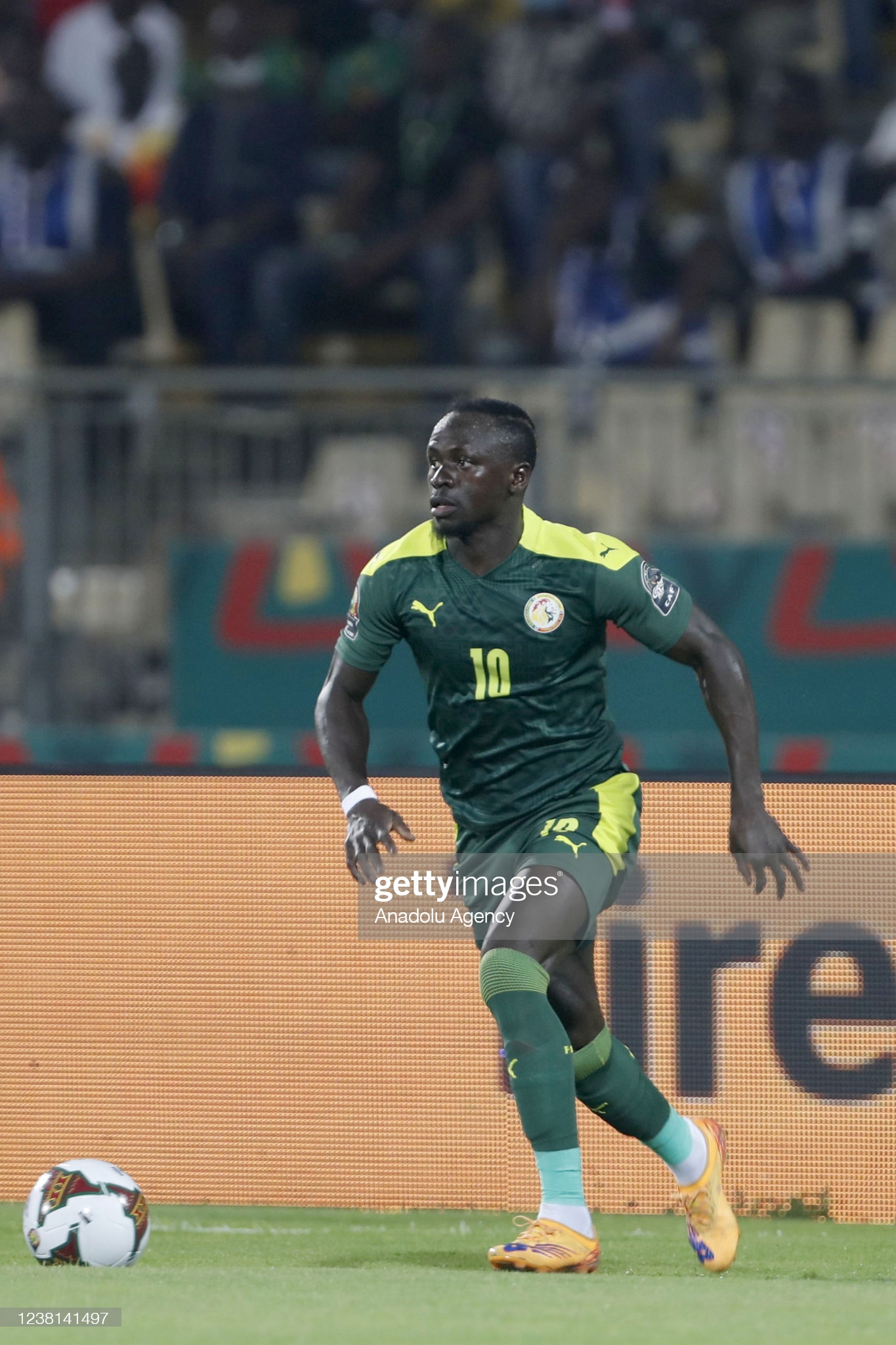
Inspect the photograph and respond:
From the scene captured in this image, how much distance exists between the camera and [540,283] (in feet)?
39.6

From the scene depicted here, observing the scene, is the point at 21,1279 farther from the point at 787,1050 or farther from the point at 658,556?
the point at 658,556

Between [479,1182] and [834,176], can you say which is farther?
[834,176]

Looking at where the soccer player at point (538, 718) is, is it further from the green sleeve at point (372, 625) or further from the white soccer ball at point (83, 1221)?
the white soccer ball at point (83, 1221)

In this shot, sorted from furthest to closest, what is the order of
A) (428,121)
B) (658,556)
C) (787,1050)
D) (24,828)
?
(428,121) → (658,556) → (24,828) → (787,1050)

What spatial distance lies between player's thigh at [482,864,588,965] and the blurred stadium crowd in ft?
22.0

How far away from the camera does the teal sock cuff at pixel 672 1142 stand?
18.5 feet

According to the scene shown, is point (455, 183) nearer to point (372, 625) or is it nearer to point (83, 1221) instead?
point (372, 625)

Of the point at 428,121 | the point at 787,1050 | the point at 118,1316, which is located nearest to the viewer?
the point at 118,1316

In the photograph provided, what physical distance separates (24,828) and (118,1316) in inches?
105

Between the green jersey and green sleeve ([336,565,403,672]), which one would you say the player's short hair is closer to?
the green jersey

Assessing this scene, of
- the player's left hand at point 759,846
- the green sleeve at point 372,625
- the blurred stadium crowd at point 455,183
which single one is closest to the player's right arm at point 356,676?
Answer: the green sleeve at point 372,625

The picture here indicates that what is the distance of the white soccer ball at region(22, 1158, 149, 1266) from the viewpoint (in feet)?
17.9

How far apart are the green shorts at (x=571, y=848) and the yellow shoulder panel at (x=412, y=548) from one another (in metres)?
0.72

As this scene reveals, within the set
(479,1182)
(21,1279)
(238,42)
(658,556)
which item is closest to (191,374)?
(658,556)
